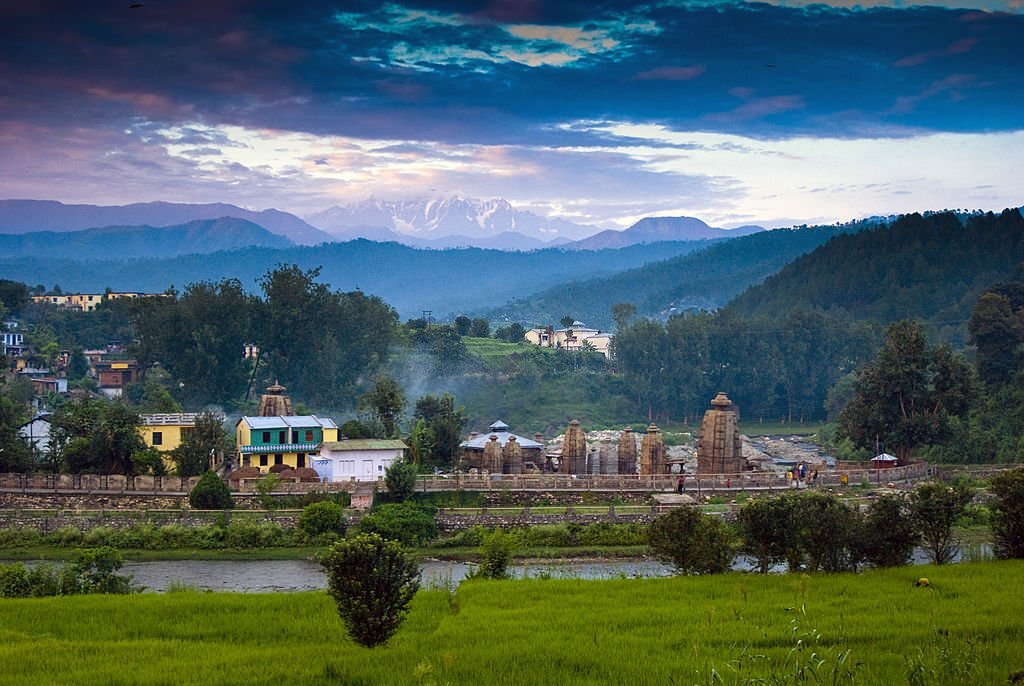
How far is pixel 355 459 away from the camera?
40.5 metres

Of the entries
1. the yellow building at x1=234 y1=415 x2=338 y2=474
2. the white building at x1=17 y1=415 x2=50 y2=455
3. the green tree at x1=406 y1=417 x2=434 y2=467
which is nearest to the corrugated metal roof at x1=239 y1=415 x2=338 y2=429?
the yellow building at x1=234 y1=415 x2=338 y2=474

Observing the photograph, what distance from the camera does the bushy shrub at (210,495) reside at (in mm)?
35156

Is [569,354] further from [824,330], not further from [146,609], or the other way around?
[146,609]

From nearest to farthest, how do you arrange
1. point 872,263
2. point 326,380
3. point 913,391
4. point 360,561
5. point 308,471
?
point 360,561 < point 308,471 < point 913,391 < point 326,380 < point 872,263

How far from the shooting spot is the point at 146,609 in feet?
65.6

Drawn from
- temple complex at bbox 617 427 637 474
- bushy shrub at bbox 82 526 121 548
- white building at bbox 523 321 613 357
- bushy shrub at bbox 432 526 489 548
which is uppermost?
white building at bbox 523 321 613 357

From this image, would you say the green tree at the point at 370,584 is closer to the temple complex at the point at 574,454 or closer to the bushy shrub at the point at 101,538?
the bushy shrub at the point at 101,538

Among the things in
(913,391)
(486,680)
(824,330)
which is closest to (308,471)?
(913,391)

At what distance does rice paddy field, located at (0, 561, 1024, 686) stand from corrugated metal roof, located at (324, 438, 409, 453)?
18.2 metres

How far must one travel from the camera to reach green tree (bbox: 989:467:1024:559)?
21.8m

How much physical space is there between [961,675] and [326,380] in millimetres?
56356

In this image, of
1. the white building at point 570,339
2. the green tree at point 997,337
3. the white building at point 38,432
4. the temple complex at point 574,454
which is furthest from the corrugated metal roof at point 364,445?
the white building at point 570,339

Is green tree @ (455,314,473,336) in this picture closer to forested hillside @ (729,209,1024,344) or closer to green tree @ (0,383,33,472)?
forested hillside @ (729,209,1024,344)

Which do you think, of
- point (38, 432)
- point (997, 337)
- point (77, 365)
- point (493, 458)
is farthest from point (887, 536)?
point (77, 365)
